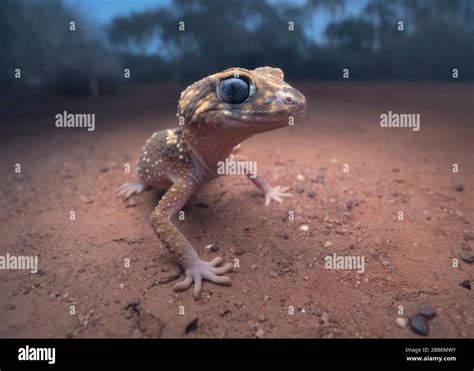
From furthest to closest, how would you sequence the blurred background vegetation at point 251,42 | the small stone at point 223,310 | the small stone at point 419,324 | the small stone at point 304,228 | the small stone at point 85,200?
1. the blurred background vegetation at point 251,42
2. the small stone at point 85,200
3. the small stone at point 304,228
4. the small stone at point 223,310
5. the small stone at point 419,324

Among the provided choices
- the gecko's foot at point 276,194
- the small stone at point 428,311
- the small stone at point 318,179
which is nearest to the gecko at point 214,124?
the gecko's foot at point 276,194

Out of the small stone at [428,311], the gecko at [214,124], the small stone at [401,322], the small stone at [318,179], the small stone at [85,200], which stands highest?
the gecko at [214,124]

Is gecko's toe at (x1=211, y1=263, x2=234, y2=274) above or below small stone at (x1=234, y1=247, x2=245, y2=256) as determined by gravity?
above

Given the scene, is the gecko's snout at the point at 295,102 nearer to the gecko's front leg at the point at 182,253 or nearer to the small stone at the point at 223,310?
the gecko's front leg at the point at 182,253

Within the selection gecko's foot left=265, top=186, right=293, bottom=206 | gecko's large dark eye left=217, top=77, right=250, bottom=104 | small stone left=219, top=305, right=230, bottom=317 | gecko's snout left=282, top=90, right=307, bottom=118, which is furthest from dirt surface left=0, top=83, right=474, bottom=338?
gecko's large dark eye left=217, top=77, right=250, bottom=104

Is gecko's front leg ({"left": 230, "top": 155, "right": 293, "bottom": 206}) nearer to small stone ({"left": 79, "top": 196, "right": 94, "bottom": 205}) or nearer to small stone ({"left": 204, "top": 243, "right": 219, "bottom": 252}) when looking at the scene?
small stone ({"left": 204, "top": 243, "right": 219, "bottom": 252})

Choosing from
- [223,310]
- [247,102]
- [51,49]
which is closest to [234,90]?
[247,102]
